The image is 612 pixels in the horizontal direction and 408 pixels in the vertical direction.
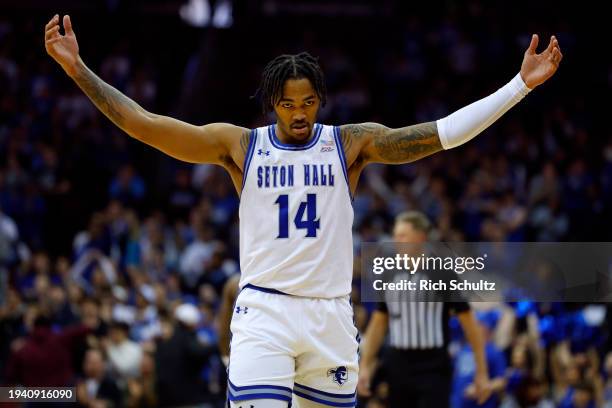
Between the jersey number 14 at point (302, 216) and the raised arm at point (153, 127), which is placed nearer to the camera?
the jersey number 14 at point (302, 216)

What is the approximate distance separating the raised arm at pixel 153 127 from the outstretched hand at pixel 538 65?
1.51m

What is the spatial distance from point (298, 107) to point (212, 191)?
11.8 meters

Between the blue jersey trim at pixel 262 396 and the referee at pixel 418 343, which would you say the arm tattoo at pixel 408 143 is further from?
the referee at pixel 418 343

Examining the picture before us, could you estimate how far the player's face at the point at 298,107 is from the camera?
222 inches

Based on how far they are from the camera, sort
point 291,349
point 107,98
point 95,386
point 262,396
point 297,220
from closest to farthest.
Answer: point 262,396, point 291,349, point 297,220, point 107,98, point 95,386

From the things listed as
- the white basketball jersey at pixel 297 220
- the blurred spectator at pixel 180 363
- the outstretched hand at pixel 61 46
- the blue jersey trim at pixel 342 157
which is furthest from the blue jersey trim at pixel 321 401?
the blurred spectator at pixel 180 363

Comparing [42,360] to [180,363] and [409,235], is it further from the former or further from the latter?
[409,235]

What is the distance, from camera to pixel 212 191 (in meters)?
17.4

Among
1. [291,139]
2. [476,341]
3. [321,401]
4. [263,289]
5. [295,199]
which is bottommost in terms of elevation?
[321,401]

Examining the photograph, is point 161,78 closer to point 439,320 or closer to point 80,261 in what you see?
point 80,261

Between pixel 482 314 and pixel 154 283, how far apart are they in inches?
199

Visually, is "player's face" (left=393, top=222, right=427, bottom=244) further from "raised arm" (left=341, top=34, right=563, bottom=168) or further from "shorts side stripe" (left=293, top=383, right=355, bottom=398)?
"shorts side stripe" (left=293, top=383, right=355, bottom=398)

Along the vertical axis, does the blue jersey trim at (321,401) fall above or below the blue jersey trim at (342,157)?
below

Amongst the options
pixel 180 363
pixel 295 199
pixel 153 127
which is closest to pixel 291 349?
pixel 295 199
